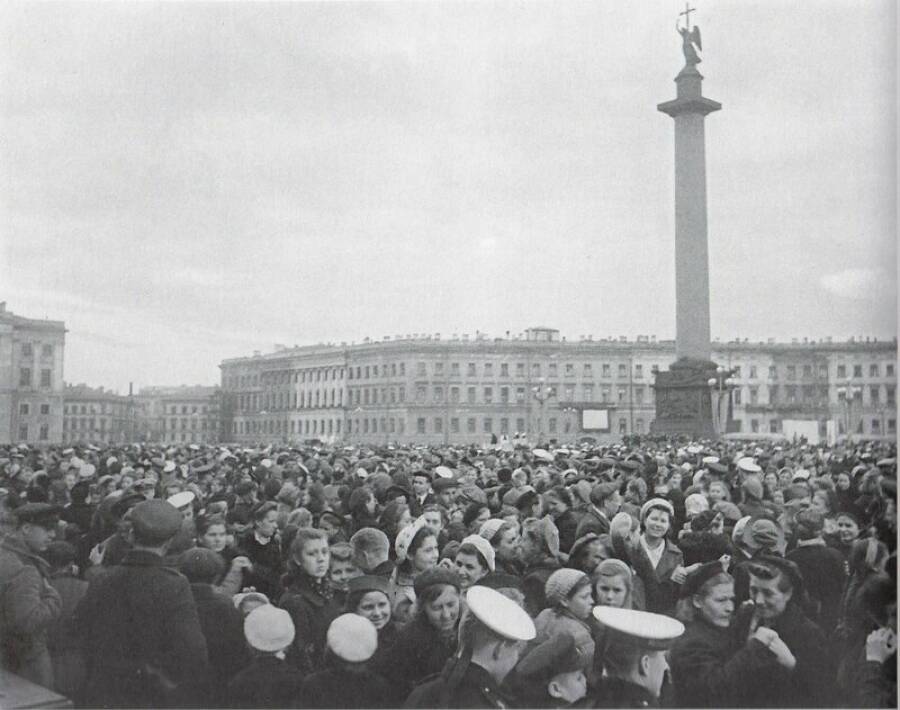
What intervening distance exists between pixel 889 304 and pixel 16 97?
317 inches

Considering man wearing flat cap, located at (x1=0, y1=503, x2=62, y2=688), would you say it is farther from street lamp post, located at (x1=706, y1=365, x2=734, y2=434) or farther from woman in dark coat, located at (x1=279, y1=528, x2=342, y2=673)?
street lamp post, located at (x1=706, y1=365, x2=734, y2=434)

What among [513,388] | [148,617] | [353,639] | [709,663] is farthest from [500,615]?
[513,388]

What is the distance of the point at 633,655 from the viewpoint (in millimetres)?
4574

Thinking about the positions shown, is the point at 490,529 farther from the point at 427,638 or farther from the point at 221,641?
the point at 221,641

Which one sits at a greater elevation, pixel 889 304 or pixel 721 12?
pixel 721 12

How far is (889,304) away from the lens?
6.90 meters

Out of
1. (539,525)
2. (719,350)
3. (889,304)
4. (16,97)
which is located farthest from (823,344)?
(719,350)

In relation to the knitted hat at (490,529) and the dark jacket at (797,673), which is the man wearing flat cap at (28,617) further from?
the dark jacket at (797,673)

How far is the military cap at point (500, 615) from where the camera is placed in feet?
14.6

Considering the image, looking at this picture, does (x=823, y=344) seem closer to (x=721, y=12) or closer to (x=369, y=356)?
(x=721, y=12)

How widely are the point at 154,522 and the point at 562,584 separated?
2.42m

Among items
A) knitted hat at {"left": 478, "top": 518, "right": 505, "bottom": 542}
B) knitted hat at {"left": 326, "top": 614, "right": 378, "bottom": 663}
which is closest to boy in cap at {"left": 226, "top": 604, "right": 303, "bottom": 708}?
knitted hat at {"left": 326, "top": 614, "right": 378, "bottom": 663}

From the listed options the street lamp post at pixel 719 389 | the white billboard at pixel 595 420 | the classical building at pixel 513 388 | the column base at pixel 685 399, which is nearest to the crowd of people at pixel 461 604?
the classical building at pixel 513 388

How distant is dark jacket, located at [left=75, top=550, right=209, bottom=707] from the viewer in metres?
4.82
